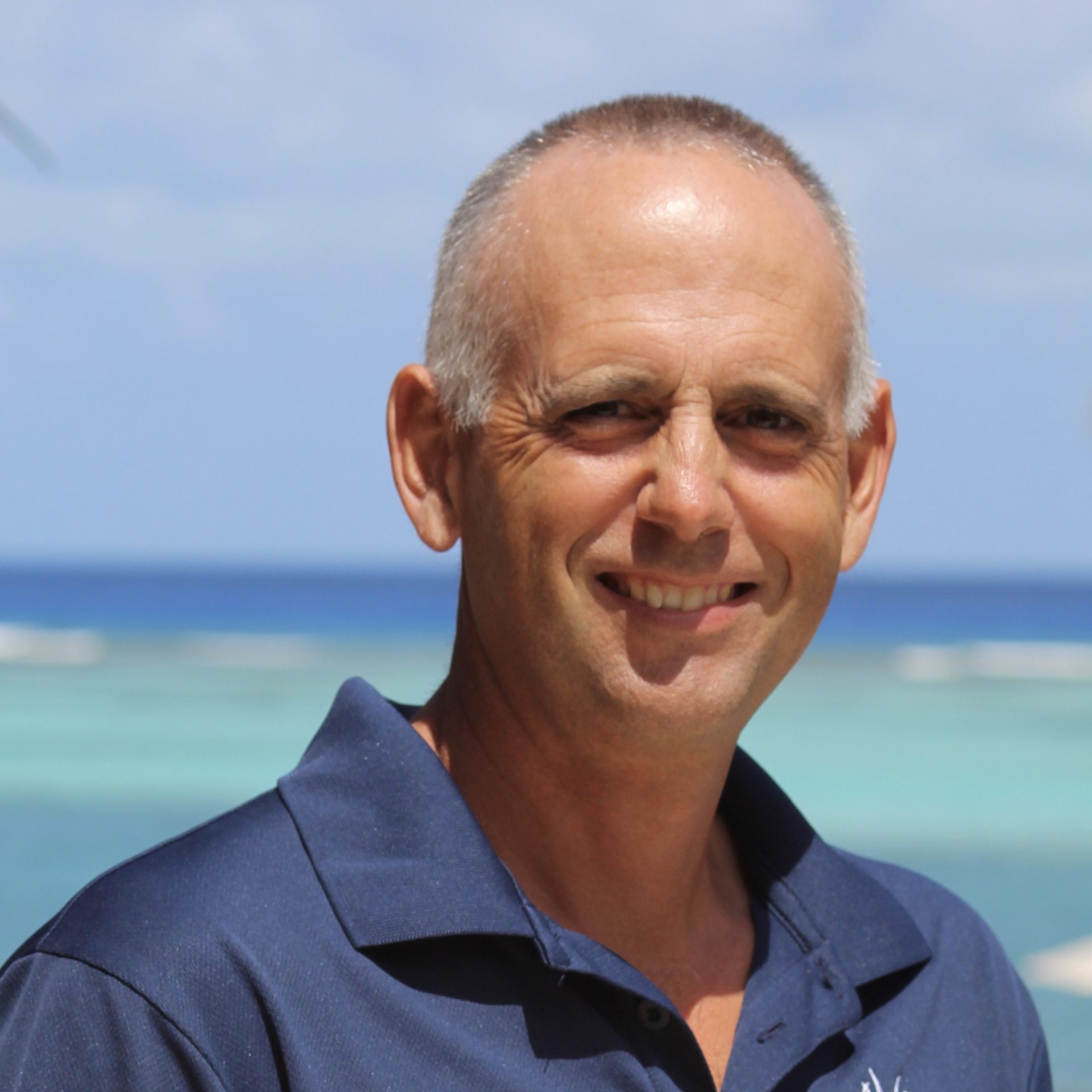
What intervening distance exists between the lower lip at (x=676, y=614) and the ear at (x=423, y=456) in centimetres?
28

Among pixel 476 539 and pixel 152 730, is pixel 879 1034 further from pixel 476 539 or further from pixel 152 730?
pixel 152 730

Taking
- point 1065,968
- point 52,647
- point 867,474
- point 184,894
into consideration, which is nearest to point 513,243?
point 867,474

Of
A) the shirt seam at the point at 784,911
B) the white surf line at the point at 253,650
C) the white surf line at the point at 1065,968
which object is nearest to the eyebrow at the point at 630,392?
the shirt seam at the point at 784,911

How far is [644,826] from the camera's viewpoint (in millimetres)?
2014

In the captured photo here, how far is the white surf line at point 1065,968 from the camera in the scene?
668 cm

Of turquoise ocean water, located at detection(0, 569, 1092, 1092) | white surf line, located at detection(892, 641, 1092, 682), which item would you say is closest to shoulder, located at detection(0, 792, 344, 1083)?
turquoise ocean water, located at detection(0, 569, 1092, 1092)

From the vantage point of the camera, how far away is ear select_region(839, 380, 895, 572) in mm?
2131

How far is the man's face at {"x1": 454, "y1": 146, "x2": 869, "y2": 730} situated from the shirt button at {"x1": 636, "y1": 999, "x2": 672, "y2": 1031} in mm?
327

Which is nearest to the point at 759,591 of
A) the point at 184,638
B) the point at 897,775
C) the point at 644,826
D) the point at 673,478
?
the point at 673,478

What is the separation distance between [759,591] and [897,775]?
1204 cm

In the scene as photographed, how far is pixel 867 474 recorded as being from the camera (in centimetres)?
216

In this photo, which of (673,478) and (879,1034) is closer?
(673,478)

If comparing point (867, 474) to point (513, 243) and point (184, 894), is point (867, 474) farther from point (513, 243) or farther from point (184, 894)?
point (184, 894)

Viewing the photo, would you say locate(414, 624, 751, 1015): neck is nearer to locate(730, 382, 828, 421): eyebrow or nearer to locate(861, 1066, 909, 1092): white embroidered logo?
locate(861, 1066, 909, 1092): white embroidered logo
